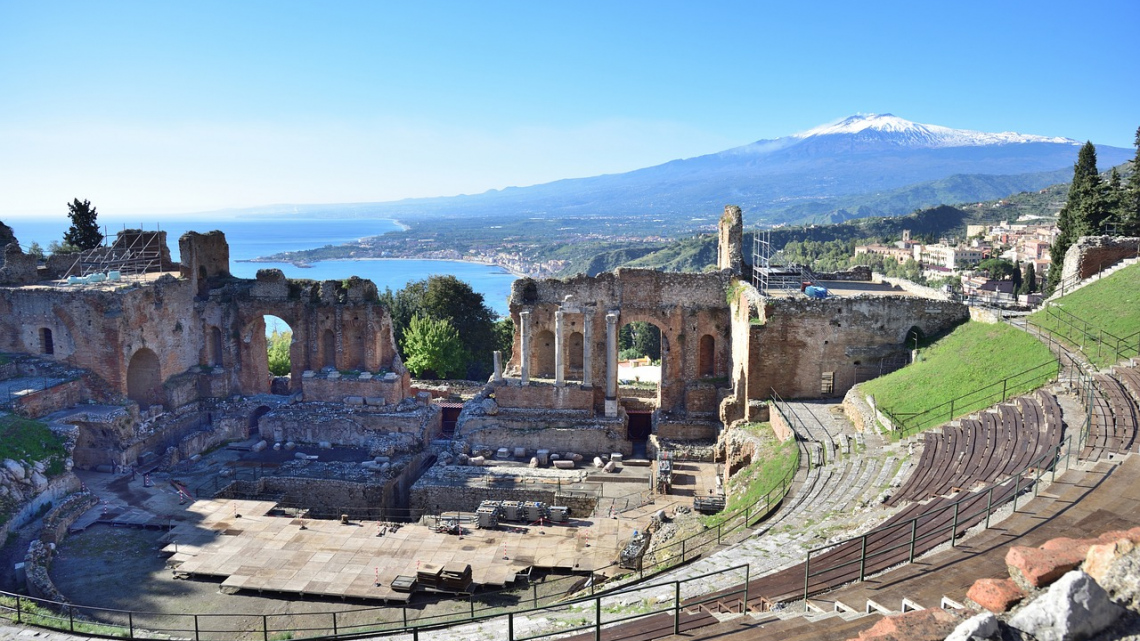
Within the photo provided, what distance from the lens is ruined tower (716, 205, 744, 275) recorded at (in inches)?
1209

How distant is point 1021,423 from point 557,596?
11256mm

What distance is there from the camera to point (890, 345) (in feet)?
85.6

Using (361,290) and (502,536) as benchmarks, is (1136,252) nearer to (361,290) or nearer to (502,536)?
(502,536)

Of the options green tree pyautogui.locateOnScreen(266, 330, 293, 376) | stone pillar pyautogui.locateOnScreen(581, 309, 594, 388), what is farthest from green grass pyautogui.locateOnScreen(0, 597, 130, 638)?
green tree pyautogui.locateOnScreen(266, 330, 293, 376)

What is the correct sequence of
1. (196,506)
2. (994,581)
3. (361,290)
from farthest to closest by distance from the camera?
(361,290), (196,506), (994,581)

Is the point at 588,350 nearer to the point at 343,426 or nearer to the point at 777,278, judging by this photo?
the point at 777,278

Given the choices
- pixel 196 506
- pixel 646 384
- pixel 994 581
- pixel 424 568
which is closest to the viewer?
pixel 994 581

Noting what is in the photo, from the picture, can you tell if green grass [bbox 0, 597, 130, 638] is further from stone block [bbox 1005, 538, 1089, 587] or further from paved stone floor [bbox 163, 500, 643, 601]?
stone block [bbox 1005, 538, 1089, 587]

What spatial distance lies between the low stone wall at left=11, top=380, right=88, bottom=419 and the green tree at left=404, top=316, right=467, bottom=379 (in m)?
14.9

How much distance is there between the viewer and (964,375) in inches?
843

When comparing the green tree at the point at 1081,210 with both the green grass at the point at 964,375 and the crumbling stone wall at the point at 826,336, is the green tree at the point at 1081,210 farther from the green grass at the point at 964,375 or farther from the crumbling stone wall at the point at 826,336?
the green grass at the point at 964,375

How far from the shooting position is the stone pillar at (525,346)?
1195 inches

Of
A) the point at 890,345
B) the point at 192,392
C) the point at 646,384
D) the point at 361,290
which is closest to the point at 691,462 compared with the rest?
the point at 890,345

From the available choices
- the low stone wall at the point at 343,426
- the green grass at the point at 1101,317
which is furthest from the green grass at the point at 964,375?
the low stone wall at the point at 343,426
